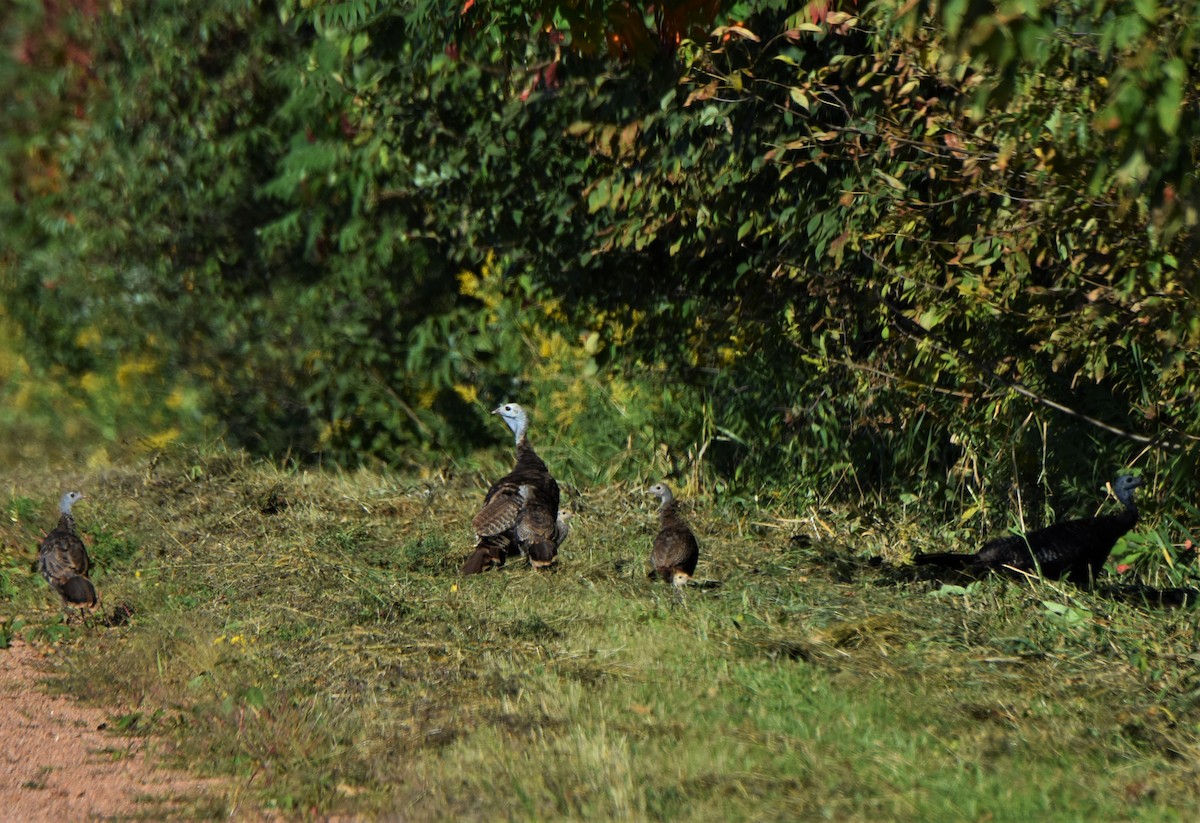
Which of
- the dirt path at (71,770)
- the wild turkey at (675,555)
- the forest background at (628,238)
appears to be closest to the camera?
the dirt path at (71,770)

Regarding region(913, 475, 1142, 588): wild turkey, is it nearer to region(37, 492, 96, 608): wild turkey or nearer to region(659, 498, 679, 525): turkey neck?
region(659, 498, 679, 525): turkey neck

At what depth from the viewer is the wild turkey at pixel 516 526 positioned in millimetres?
8789

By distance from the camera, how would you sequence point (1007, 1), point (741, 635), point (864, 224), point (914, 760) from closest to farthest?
point (1007, 1) < point (914, 760) < point (741, 635) < point (864, 224)

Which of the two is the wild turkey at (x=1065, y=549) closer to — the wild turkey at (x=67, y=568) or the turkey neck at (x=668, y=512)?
the turkey neck at (x=668, y=512)

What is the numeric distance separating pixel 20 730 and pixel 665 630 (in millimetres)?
3025

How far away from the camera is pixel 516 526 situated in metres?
8.91

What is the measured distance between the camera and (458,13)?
29.7ft

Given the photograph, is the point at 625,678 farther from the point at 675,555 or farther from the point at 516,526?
the point at 516,526

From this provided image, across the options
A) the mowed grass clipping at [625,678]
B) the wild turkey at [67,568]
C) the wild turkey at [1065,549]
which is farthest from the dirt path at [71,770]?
the wild turkey at [1065,549]

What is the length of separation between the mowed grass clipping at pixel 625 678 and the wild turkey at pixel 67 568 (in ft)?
0.69

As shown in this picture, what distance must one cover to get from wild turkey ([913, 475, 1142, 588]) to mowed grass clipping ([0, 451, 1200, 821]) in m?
0.23

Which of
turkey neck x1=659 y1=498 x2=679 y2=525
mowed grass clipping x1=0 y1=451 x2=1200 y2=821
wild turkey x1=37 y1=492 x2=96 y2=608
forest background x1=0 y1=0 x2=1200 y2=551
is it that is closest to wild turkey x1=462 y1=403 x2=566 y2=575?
mowed grass clipping x1=0 y1=451 x2=1200 y2=821

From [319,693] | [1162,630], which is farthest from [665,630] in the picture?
[1162,630]

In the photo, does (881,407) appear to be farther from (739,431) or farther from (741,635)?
(741,635)
